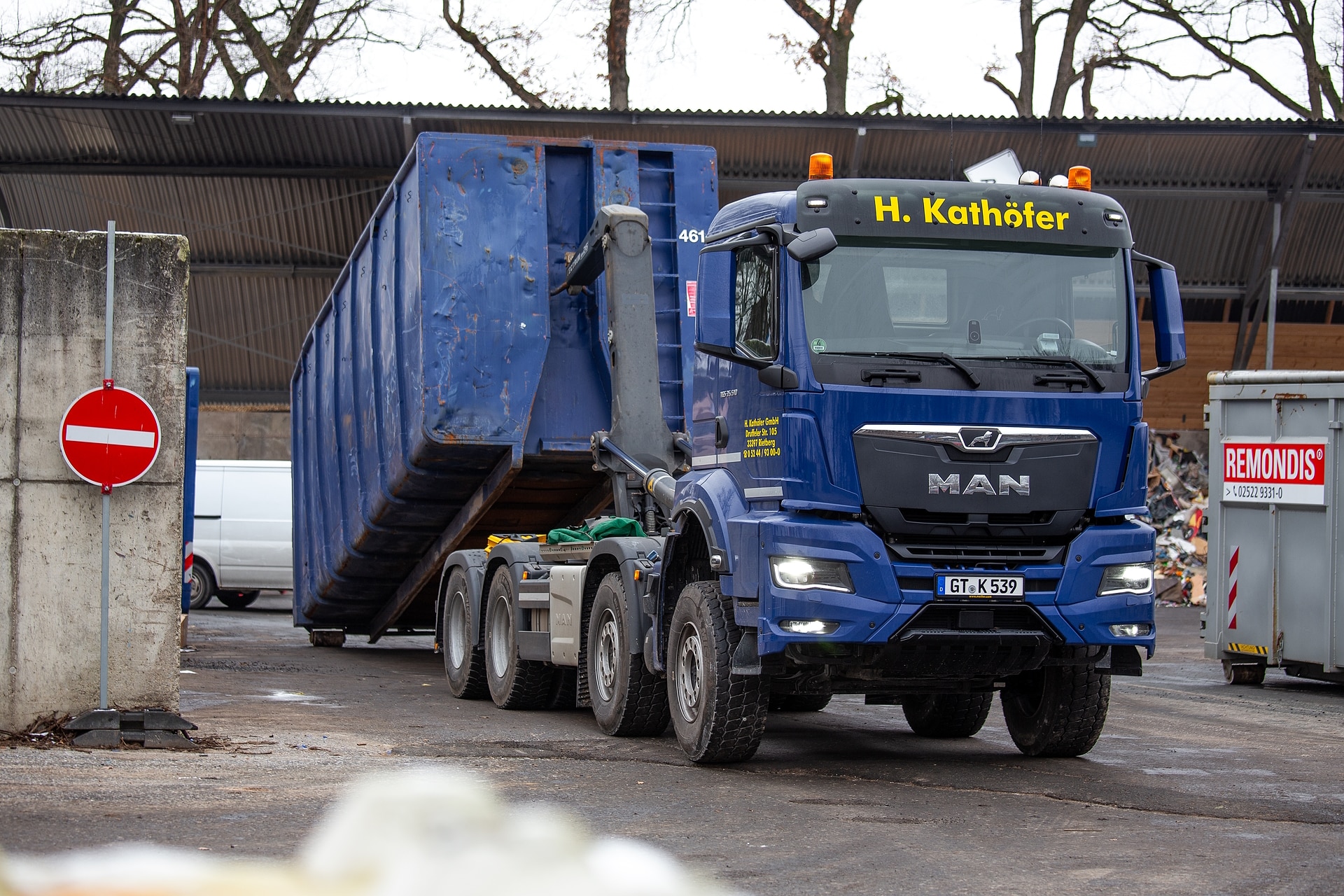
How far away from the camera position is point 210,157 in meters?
22.8

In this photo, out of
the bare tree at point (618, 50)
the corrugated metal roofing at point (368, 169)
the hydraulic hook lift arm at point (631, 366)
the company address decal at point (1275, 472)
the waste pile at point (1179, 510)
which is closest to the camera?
the hydraulic hook lift arm at point (631, 366)

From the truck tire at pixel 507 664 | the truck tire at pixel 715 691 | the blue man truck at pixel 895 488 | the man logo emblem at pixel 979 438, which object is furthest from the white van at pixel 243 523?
the man logo emblem at pixel 979 438

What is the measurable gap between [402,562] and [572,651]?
4.75 metres

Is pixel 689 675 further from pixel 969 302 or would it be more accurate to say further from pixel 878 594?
pixel 969 302

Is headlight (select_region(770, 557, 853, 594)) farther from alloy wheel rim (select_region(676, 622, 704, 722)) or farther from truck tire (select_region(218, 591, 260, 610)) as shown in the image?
truck tire (select_region(218, 591, 260, 610))

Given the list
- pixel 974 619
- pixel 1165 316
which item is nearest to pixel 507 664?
pixel 974 619

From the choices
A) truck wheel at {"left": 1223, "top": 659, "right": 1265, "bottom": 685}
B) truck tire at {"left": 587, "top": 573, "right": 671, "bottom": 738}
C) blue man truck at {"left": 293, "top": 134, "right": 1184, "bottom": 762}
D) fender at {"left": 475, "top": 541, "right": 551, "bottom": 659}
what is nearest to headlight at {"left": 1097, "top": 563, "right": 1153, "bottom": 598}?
blue man truck at {"left": 293, "top": 134, "right": 1184, "bottom": 762}

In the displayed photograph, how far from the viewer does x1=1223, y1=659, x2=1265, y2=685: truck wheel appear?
44.9ft

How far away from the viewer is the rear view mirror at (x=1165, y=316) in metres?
8.11

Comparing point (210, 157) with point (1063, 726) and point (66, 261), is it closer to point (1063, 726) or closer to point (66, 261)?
point (66, 261)

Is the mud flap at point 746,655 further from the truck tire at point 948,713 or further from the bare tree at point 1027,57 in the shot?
the bare tree at point 1027,57

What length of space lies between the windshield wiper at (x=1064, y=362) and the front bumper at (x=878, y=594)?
73cm

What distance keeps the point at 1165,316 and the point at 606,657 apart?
3.86 meters

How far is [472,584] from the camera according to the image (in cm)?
1194
